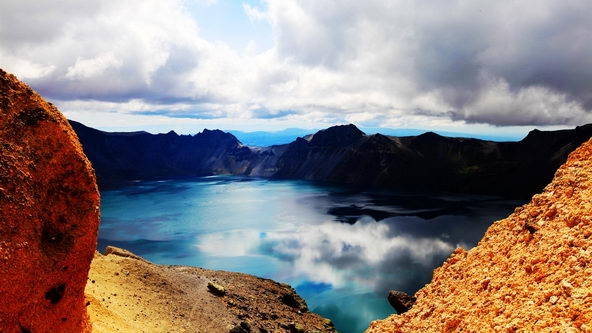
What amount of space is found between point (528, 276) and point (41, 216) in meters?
19.9

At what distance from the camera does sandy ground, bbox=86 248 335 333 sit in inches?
1264

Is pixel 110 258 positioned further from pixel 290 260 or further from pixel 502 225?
pixel 290 260

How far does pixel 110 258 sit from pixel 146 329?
17159 millimetres

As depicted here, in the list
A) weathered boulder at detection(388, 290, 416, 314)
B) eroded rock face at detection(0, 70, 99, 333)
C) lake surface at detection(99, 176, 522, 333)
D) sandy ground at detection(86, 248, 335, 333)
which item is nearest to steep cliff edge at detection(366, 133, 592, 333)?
weathered boulder at detection(388, 290, 416, 314)

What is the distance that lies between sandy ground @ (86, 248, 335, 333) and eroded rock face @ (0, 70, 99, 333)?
6.10 metres

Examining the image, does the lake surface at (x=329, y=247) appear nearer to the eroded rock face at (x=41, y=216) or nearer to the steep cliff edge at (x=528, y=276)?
the eroded rock face at (x=41, y=216)

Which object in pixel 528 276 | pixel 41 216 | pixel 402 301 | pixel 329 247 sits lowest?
pixel 329 247

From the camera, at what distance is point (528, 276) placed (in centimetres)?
1109

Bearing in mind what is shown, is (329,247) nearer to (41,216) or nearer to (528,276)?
(41,216)

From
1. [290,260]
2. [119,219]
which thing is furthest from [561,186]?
[119,219]

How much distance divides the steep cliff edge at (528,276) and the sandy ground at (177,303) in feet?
68.1

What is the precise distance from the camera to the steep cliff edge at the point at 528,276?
9.03 metres

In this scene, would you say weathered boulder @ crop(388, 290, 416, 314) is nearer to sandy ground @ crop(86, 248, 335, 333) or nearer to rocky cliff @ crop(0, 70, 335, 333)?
rocky cliff @ crop(0, 70, 335, 333)

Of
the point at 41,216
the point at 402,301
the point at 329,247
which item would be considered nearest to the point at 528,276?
the point at 402,301
